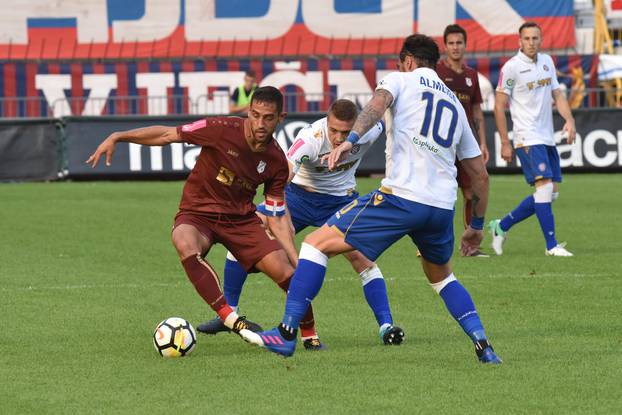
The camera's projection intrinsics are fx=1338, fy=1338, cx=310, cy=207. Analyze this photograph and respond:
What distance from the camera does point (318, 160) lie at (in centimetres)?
938

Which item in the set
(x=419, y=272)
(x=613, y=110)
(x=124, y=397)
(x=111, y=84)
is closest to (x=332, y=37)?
(x=111, y=84)

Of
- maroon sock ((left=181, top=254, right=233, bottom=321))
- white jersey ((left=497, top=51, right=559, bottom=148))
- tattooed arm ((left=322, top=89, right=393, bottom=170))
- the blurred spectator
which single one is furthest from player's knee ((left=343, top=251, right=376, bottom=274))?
the blurred spectator

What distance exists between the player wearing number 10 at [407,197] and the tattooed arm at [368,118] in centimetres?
1

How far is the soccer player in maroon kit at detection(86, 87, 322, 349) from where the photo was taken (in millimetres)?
8383

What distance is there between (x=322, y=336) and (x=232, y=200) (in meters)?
1.10

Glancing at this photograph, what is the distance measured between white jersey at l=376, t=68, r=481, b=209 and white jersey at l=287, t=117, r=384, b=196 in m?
1.05

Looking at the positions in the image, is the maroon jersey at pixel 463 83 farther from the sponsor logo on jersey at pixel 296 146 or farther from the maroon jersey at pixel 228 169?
the maroon jersey at pixel 228 169

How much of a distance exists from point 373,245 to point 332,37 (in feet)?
78.9

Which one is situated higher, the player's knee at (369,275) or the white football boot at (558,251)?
the player's knee at (369,275)

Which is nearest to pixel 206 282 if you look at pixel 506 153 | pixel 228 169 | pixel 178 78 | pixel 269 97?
pixel 228 169

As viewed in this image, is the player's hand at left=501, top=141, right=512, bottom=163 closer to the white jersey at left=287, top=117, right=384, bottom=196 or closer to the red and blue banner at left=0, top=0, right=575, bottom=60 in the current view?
the white jersey at left=287, top=117, right=384, bottom=196

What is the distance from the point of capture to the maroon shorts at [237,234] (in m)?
8.62

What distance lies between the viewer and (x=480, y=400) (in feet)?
22.2

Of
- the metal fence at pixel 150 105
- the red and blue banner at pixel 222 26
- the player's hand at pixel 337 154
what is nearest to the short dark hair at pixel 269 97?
the player's hand at pixel 337 154
